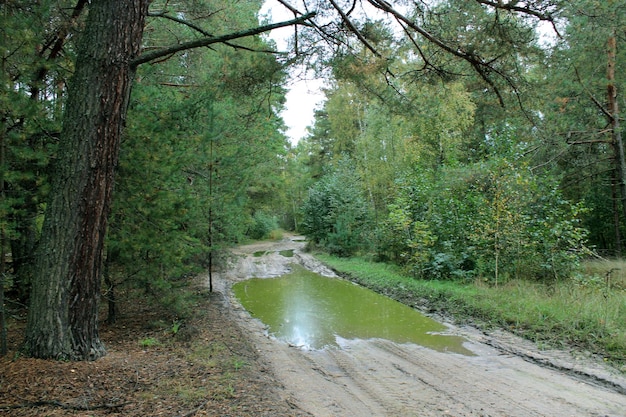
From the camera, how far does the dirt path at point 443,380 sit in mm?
3352

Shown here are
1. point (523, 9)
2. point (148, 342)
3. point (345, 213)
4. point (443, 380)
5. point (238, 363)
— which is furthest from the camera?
point (345, 213)


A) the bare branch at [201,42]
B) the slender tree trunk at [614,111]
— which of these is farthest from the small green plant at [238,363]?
the slender tree trunk at [614,111]

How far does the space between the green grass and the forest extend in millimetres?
621

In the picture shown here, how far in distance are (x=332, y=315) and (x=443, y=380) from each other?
→ 132 inches

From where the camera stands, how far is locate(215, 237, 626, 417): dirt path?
132 inches

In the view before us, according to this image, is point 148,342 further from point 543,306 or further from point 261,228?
point 261,228

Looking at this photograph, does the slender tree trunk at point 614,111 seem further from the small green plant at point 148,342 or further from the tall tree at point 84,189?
the small green plant at point 148,342

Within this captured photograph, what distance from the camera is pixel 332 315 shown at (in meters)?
7.14

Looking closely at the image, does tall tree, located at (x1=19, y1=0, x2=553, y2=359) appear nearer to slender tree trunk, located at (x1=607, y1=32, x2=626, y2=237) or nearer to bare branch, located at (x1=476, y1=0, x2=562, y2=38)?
bare branch, located at (x1=476, y1=0, x2=562, y2=38)

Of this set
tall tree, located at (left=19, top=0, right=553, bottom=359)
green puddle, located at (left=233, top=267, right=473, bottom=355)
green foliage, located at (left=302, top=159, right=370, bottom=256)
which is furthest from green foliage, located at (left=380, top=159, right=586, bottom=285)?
tall tree, located at (left=19, top=0, right=553, bottom=359)

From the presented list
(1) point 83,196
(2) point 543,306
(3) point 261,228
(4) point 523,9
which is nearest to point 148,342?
(1) point 83,196

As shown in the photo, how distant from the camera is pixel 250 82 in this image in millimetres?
5672

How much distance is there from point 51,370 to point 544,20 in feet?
21.3

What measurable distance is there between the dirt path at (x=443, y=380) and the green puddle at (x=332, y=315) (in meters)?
0.35
